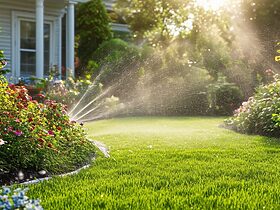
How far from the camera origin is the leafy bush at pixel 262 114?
8.02 meters

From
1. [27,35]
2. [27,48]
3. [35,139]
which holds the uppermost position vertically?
[27,35]

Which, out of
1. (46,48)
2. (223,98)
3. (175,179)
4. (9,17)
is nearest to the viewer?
(175,179)

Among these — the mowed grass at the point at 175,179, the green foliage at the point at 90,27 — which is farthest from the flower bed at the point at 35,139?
the green foliage at the point at 90,27

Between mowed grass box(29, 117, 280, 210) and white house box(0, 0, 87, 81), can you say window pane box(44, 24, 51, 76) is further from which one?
mowed grass box(29, 117, 280, 210)

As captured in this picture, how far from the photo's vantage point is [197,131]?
872 centimetres

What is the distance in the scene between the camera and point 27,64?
563 inches

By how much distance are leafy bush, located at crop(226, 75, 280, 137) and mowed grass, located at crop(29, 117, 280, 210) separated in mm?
1207

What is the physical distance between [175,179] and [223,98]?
10474 millimetres

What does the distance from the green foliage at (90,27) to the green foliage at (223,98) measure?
5.35 meters

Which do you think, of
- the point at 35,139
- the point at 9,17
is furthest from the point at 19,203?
the point at 9,17

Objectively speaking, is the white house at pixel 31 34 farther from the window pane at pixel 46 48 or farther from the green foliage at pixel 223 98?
the green foliage at pixel 223 98

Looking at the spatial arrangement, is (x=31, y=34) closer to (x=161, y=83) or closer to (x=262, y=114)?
(x=161, y=83)

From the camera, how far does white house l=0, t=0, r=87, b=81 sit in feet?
44.7

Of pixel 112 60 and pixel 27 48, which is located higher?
pixel 27 48
